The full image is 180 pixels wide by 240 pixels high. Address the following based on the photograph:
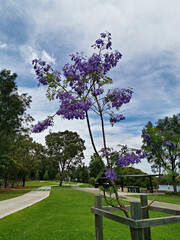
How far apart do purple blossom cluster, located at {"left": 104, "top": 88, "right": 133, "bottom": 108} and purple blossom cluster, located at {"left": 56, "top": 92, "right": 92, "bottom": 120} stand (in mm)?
478

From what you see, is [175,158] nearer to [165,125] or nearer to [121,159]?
[165,125]

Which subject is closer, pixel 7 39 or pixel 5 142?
pixel 7 39

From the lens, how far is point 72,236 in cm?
567

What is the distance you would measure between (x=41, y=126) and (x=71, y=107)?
611 millimetres

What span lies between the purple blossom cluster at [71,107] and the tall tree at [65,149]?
37.3 metres

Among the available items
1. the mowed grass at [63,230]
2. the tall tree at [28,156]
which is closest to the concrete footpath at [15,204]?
the mowed grass at [63,230]

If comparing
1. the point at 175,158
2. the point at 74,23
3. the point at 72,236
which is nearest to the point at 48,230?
the point at 72,236

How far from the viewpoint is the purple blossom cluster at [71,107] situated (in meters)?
2.81

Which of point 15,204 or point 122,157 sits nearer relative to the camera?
point 122,157

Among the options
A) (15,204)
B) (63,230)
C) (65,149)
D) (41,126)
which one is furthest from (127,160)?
(65,149)

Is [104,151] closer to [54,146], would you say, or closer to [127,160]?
[127,160]

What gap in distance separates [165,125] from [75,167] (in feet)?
68.5

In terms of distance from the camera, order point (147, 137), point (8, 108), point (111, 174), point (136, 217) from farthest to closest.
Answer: point (8, 108) → point (147, 137) → point (111, 174) → point (136, 217)

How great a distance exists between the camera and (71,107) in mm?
2879
